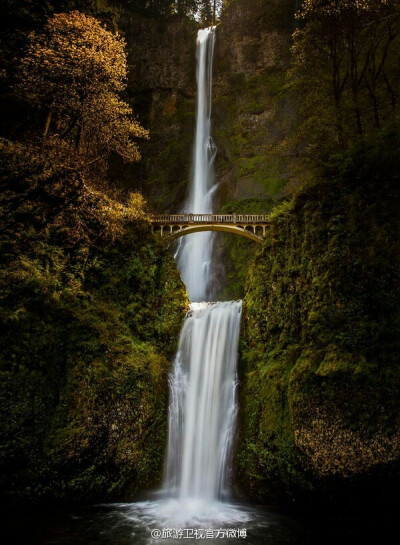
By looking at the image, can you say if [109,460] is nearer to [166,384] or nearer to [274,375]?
[166,384]

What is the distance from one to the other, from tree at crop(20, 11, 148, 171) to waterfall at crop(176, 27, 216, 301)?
13.7 meters

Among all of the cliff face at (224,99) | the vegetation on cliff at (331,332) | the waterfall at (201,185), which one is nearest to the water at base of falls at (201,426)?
the vegetation on cliff at (331,332)

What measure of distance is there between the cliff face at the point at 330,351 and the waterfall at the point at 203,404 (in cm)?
68

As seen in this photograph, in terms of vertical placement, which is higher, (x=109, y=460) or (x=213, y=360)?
(x=213, y=360)

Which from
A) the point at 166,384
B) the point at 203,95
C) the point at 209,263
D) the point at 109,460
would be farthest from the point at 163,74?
the point at 109,460

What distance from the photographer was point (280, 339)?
11.6 m

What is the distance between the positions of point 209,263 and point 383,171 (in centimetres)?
1764

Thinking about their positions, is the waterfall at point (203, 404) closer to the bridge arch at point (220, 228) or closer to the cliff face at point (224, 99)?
the bridge arch at point (220, 228)

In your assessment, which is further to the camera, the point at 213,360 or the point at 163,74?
the point at 163,74

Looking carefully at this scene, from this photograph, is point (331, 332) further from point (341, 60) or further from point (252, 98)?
point (252, 98)

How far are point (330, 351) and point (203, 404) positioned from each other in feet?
17.1

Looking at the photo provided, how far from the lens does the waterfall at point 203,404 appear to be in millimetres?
11234

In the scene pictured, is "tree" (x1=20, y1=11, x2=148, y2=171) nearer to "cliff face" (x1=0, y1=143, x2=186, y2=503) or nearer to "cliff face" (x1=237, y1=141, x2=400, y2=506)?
"cliff face" (x1=0, y1=143, x2=186, y2=503)

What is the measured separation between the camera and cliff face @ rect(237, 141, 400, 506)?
857cm
